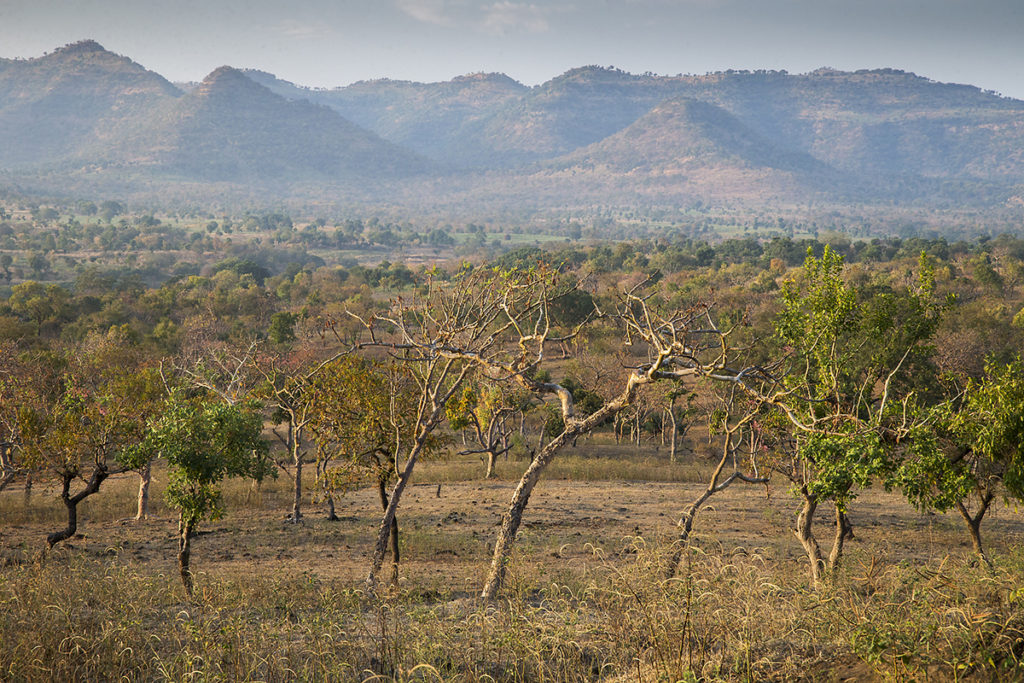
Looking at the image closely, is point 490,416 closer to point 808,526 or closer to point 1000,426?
point 808,526

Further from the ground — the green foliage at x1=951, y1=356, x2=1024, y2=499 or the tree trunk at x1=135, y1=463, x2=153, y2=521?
the green foliage at x1=951, y1=356, x2=1024, y2=499

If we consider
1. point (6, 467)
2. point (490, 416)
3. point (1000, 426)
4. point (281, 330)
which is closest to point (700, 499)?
point (1000, 426)

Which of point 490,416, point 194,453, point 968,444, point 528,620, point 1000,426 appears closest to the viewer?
point 528,620

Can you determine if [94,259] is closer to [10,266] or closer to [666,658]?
[10,266]

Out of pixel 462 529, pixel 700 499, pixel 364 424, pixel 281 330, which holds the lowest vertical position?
pixel 462 529

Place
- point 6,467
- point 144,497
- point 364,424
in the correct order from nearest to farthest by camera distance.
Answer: point 364,424 → point 6,467 → point 144,497

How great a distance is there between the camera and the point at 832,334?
17.6 meters

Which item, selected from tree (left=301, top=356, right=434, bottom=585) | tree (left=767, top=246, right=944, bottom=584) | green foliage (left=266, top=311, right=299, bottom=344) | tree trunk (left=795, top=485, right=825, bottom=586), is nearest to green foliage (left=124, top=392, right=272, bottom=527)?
tree (left=301, top=356, right=434, bottom=585)

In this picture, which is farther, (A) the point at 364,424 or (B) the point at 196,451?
(A) the point at 364,424

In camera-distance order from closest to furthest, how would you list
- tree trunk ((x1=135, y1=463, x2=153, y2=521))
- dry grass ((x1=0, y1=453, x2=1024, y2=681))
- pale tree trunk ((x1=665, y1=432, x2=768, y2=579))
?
dry grass ((x1=0, y1=453, x2=1024, y2=681)) < pale tree trunk ((x1=665, y1=432, x2=768, y2=579)) < tree trunk ((x1=135, y1=463, x2=153, y2=521))

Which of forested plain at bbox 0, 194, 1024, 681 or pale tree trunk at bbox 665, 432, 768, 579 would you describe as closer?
forested plain at bbox 0, 194, 1024, 681

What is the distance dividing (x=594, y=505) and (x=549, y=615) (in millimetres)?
17420

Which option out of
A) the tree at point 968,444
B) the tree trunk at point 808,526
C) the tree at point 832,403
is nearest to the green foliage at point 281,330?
the tree at point 832,403

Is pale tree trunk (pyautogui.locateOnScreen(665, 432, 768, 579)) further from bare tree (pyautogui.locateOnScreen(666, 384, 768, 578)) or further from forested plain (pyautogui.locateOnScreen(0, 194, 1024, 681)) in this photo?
forested plain (pyautogui.locateOnScreen(0, 194, 1024, 681))
